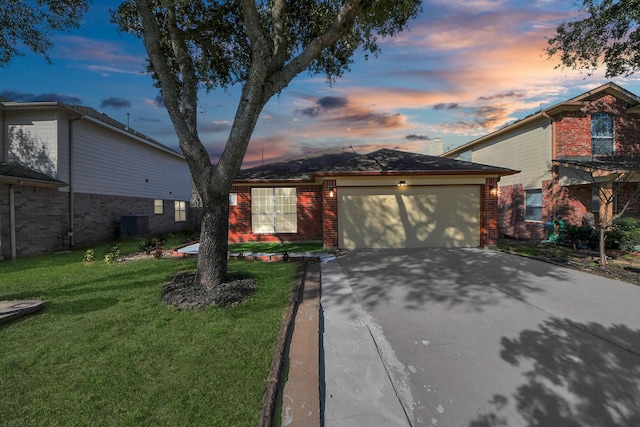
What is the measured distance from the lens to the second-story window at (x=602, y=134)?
39.9 feet

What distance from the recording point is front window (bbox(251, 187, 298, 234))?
1220 centimetres

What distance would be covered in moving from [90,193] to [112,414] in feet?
42.2

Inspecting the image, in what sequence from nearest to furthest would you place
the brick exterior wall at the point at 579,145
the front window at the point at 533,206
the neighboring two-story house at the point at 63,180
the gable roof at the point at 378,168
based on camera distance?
1. the neighboring two-story house at the point at 63,180
2. the gable roof at the point at 378,168
3. the brick exterior wall at the point at 579,145
4. the front window at the point at 533,206

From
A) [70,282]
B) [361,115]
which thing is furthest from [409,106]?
[70,282]

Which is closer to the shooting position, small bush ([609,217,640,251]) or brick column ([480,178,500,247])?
small bush ([609,217,640,251])

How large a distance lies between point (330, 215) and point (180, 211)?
13707 millimetres

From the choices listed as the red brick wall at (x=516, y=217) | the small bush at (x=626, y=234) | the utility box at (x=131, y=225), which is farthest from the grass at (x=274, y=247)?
the small bush at (x=626, y=234)

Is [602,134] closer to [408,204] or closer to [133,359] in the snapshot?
[408,204]

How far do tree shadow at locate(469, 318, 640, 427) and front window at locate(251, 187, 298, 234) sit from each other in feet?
30.8

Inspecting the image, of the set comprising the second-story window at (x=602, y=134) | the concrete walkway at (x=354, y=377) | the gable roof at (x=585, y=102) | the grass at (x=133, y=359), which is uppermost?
the gable roof at (x=585, y=102)

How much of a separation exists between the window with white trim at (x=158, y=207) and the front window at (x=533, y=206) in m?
19.1

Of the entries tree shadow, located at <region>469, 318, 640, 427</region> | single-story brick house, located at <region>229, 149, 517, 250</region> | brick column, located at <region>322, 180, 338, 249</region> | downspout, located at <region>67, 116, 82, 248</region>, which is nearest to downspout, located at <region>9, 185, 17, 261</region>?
downspout, located at <region>67, 116, 82, 248</region>

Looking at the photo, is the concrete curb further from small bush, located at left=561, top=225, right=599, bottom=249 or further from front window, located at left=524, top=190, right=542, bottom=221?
front window, located at left=524, top=190, right=542, bottom=221

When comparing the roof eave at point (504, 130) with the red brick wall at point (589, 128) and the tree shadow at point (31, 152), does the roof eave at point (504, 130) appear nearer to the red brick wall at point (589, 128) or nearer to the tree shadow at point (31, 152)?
the red brick wall at point (589, 128)
